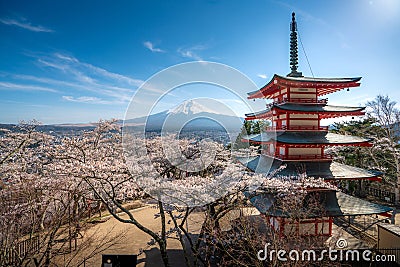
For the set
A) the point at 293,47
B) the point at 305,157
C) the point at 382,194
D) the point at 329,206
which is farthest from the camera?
the point at 382,194

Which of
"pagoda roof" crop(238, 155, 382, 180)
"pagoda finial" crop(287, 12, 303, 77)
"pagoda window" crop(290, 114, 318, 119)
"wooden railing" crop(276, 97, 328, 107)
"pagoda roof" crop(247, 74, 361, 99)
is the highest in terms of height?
"pagoda finial" crop(287, 12, 303, 77)

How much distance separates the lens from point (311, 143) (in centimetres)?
845

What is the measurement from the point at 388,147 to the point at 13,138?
21428mm

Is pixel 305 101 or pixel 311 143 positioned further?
pixel 305 101

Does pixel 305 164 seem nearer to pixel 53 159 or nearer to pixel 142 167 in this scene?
pixel 142 167

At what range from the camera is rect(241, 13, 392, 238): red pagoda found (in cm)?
830

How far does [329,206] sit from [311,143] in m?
2.36

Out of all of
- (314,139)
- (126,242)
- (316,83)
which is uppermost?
(316,83)

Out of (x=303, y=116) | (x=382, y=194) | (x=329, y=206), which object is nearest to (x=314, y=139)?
(x=303, y=116)

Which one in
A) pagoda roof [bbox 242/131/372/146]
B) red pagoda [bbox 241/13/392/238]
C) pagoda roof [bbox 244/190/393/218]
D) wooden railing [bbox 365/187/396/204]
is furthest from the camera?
wooden railing [bbox 365/187/396/204]

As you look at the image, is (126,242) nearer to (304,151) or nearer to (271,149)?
(271,149)

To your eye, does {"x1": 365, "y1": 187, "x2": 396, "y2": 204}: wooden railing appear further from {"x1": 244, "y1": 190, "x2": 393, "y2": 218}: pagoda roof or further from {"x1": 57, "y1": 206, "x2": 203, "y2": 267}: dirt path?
{"x1": 57, "y1": 206, "x2": 203, "y2": 267}: dirt path

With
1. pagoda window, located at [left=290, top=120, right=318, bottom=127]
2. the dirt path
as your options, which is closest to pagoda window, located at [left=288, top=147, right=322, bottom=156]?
pagoda window, located at [left=290, top=120, right=318, bottom=127]

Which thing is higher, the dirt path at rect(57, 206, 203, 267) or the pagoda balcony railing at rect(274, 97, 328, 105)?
the pagoda balcony railing at rect(274, 97, 328, 105)
